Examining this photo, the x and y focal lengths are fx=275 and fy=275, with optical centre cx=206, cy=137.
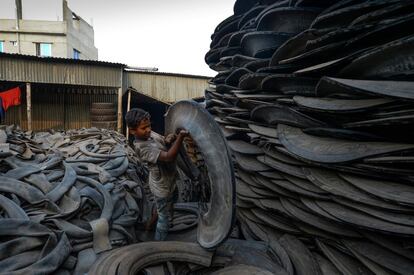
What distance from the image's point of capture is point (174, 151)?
240 centimetres

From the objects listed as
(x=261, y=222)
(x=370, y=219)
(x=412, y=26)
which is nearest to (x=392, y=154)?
(x=370, y=219)

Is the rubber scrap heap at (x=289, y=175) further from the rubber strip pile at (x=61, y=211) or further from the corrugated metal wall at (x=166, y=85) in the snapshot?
the corrugated metal wall at (x=166, y=85)

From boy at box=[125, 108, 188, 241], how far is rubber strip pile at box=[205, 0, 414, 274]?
0.67 meters

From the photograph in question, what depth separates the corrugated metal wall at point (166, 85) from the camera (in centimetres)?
1283

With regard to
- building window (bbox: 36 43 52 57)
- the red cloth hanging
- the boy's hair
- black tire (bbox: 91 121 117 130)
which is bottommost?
black tire (bbox: 91 121 117 130)

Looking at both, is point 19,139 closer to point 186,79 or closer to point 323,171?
point 323,171

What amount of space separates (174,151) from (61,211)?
57.7 inches

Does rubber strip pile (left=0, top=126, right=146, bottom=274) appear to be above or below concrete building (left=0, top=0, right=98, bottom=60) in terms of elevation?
below

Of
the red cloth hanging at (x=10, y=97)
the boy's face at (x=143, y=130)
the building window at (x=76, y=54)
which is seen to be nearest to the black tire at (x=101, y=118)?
the red cloth hanging at (x=10, y=97)

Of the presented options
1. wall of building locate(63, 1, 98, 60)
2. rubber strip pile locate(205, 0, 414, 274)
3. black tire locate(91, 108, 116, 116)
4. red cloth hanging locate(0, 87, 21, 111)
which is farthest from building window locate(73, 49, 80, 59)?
rubber strip pile locate(205, 0, 414, 274)

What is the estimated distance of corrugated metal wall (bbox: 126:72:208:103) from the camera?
1283cm

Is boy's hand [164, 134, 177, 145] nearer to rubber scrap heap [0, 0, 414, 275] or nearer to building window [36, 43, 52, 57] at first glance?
rubber scrap heap [0, 0, 414, 275]

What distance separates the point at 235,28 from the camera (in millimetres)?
3150

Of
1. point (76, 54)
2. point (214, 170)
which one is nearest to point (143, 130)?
point (214, 170)
